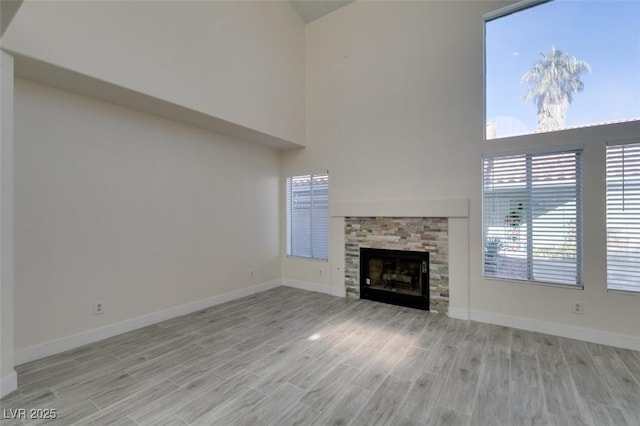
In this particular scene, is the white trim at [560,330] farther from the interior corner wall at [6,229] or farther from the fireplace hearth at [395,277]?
the interior corner wall at [6,229]

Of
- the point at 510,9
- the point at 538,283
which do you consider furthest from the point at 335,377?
the point at 510,9

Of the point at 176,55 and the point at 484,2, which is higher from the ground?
the point at 484,2

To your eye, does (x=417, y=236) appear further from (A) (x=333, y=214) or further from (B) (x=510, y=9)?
(B) (x=510, y=9)

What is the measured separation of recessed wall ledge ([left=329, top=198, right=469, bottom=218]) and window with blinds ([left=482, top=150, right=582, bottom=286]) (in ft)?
1.10

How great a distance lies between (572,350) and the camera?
2.92 meters

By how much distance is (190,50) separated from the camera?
11.5 feet

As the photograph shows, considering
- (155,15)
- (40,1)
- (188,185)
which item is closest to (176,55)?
(155,15)

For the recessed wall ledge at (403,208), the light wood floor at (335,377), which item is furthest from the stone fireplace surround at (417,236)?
the light wood floor at (335,377)

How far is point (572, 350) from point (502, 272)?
1.00m

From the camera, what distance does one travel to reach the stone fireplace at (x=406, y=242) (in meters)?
4.01

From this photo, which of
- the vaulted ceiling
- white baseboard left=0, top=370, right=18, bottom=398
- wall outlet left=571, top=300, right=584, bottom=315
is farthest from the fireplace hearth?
the vaulted ceiling

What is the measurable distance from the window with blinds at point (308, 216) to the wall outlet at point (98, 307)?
3.07 metres

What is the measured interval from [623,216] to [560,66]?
6.10 feet

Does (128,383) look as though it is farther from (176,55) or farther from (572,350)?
(572,350)
